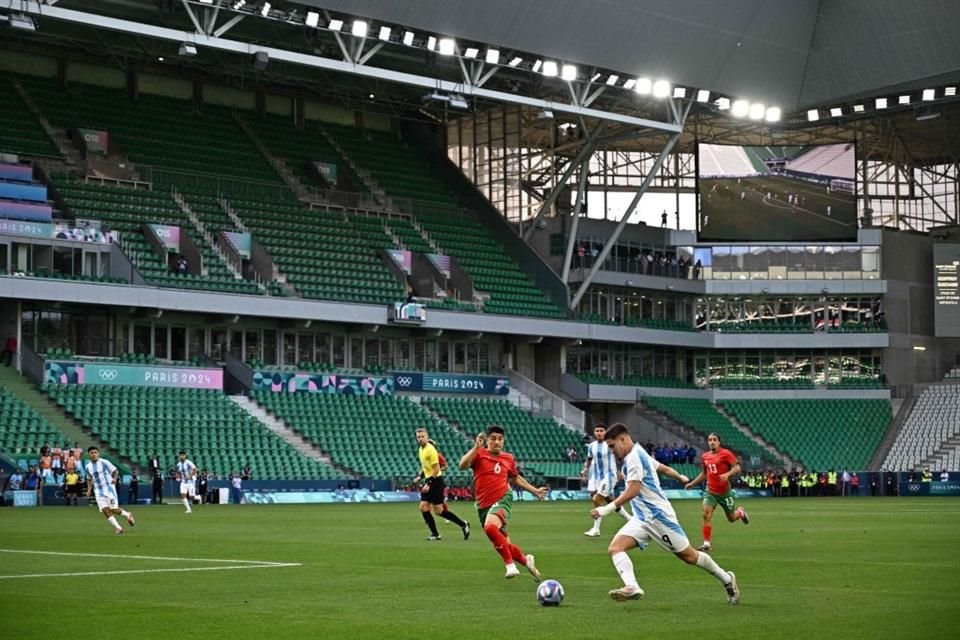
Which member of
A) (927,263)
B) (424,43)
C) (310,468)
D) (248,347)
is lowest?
(310,468)

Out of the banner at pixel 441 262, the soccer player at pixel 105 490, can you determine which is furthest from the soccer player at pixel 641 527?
the banner at pixel 441 262

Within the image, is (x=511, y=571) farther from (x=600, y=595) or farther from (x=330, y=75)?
(x=330, y=75)

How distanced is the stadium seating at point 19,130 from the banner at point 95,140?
1.59 m

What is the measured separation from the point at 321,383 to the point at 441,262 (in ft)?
34.6

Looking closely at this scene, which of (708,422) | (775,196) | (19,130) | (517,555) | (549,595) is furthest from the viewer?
(775,196)

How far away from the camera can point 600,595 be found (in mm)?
18500

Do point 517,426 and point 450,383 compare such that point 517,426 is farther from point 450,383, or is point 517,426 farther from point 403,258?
point 403,258

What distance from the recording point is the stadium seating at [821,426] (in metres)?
80.6

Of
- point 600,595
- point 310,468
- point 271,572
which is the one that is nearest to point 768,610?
point 600,595

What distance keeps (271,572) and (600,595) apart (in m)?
5.62

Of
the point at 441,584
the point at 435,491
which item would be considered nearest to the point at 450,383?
the point at 435,491

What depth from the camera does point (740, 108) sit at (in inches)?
2830

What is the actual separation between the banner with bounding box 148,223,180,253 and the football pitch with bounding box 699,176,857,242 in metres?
33.0

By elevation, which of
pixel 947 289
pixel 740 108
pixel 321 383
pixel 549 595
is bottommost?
pixel 549 595
